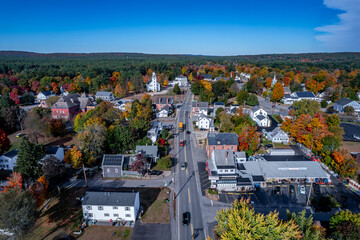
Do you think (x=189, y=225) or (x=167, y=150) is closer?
(x=189, y=225)

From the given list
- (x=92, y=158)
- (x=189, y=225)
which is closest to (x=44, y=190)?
(x=92, y=158)

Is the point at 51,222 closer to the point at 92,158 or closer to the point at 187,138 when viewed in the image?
the point at 92,158

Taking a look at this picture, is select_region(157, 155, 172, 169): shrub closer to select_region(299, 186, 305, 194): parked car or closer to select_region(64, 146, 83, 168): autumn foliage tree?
select_region(64, 146, 83, 168): autumn foliage tree

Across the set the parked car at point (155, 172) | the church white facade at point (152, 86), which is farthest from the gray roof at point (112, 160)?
the church white facade at point (152, 86)

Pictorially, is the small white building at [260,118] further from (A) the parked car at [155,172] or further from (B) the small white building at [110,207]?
(B) the small white building at [110,207]

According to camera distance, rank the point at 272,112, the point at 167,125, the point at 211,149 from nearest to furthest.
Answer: the point at 211,149
the point at 167,125
the point at 272,112

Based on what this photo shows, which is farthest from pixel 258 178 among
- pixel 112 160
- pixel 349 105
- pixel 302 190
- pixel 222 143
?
pixel 349 105

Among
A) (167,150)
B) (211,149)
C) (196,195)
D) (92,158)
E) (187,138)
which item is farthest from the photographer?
(187,138)
